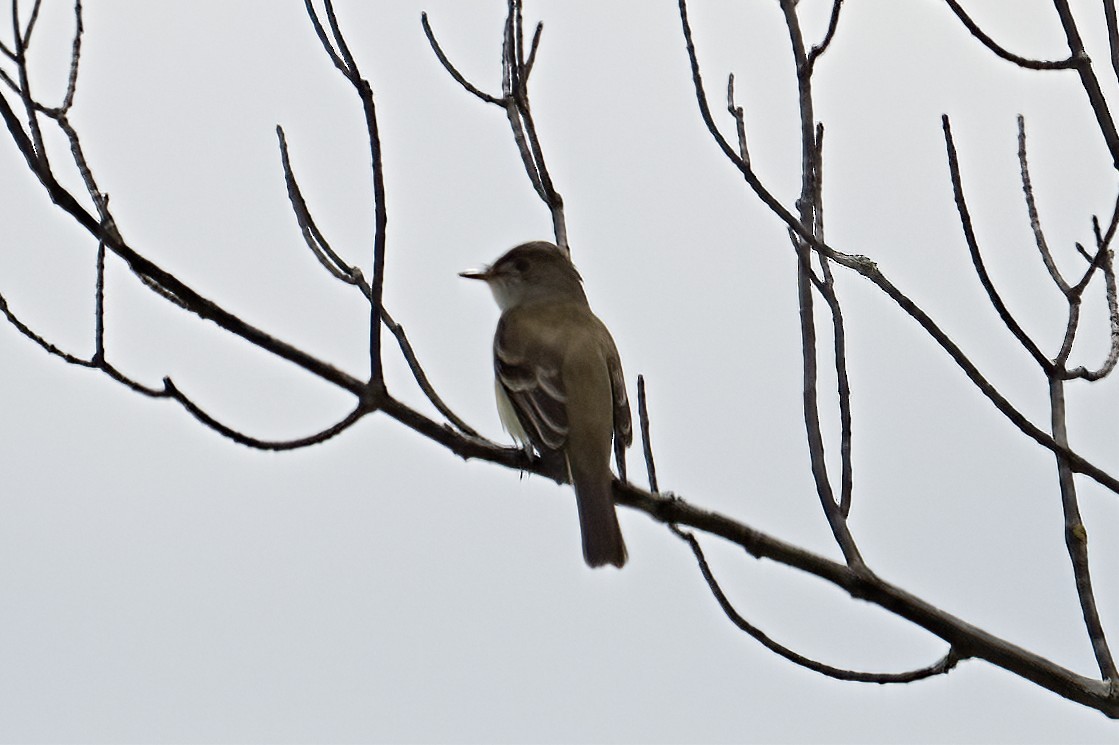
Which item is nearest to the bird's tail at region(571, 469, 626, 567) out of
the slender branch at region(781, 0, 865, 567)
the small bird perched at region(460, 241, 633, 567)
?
the small bird perched at region(460, 241, 633, 567)

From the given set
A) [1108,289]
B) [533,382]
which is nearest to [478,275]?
[533,382]

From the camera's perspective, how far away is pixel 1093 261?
4.61 meters

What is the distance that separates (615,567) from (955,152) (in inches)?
99.8

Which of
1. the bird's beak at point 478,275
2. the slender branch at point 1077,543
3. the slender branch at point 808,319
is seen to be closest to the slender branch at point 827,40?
the slender branch at point 808,319

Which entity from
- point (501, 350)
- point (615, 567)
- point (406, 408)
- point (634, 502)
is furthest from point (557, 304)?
point (406, 408)

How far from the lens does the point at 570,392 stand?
6527 mm

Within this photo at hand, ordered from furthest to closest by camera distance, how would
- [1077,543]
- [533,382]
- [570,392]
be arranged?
[533,382] → [570,392] → [1077,543]

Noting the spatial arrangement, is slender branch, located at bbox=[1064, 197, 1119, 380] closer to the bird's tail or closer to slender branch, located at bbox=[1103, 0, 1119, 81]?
slender branch, located at bbox=[1103, 0, 1119, 81]

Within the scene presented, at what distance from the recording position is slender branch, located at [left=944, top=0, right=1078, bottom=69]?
4.22m

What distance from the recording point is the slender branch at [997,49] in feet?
13.8

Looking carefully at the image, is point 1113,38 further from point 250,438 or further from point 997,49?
point 250,438

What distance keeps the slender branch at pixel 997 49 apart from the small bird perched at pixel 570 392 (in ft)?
6.60

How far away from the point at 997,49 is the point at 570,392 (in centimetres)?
273

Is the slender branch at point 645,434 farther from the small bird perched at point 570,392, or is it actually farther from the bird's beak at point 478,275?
the bird's beak at point 478,275
